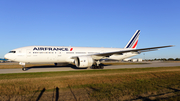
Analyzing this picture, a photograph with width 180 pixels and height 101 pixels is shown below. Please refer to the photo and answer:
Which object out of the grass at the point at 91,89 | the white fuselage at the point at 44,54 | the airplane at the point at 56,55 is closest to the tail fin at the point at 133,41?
the airplane at the point at 56,55

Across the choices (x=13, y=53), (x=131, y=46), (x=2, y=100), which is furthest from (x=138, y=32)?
(x=2, y=100)

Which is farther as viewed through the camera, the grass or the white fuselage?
the white fuselage

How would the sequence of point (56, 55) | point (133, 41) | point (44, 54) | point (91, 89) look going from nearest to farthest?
1. point (91, 89)
2. point (44, 54)
3. point (56, 55)
4. point (133, 41)

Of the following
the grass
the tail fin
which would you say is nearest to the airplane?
the tail fin

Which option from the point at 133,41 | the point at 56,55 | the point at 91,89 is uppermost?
the point at 133,41

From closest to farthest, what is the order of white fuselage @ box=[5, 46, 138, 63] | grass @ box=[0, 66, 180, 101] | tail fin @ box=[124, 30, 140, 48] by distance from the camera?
grass @ box=[0, 66, 180, 101]
white fuselage @ box=[5, 46, 138, 63]
tail fin @ box=[124, 30, 140, 48]

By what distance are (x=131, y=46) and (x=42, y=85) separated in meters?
25.6

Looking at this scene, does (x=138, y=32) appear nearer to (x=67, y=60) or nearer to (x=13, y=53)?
(x=67, y=60)

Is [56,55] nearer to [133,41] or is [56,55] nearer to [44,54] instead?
[44,54]

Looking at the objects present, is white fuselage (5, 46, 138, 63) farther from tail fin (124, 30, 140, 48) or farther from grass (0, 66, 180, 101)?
tail fin (124, 30, 140, 48)

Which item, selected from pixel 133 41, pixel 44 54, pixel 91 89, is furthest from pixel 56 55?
pixel 133 41

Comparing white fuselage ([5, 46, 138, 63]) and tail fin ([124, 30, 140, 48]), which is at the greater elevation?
tail fin ([124, 30, 140, 48])

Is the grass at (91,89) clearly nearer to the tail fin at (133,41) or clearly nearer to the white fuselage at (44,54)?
the white fuselage at (44,54)

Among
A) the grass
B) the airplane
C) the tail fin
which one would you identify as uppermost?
the tail fin
